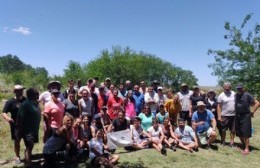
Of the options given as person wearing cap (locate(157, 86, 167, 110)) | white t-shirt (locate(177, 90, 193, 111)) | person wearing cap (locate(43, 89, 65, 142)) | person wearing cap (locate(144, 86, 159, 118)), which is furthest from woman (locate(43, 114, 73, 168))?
white t-shirt (locate(177, 90, 193, 111))

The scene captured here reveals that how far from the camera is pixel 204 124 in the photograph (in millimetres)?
10602

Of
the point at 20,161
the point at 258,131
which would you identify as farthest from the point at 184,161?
the point at 258,131

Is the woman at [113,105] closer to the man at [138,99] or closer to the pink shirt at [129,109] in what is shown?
the pink shirt at [129,109]

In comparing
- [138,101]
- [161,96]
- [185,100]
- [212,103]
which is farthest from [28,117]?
[212,103]

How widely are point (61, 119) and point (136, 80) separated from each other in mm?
69098

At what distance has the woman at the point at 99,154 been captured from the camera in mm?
7812

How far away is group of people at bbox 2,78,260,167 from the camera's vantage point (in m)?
7.57

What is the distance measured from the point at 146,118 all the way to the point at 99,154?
2.86 metres

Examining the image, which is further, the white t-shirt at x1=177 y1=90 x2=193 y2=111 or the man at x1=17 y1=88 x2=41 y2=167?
the white t-shirt at x1=177 y1=90 x2=193 y2=111

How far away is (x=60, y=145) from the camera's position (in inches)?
296

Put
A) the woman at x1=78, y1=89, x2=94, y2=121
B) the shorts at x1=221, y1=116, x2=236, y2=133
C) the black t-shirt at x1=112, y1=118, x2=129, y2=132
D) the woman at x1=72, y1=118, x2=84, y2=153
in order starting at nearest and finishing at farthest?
the woman at x1=72, y1=118, x2=84, y2=153 → the woman at x1=78, y1=89, x2=94, y2=121 → the black t-shirt at x1=112, y1=118, x2=129, y2=132 → the shorts at x1=221, y1=116, x2=236, y2=133

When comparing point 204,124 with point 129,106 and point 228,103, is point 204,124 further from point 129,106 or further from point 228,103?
point 129,106

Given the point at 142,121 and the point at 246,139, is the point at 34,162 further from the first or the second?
the point at 246,139

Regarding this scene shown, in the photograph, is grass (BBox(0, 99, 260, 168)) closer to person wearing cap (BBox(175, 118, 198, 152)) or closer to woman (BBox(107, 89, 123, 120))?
person wearing cap (BBox(175, 118, 198, 152))
